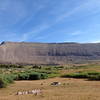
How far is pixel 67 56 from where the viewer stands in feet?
482

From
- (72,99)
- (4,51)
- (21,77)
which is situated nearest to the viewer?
(72,99)

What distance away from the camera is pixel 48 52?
156 meters

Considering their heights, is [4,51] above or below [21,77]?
above

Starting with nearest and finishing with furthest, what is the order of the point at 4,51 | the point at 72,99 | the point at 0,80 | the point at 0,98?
the point at 72,99
the point at 0,98
the point at 0,80
the point at 4,51

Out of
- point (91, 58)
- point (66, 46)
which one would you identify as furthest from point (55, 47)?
point (91, 58)

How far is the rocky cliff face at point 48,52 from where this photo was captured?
452ft

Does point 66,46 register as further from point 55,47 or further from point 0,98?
point 0,98

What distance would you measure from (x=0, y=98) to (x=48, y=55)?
134 metres

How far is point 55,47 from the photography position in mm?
166250

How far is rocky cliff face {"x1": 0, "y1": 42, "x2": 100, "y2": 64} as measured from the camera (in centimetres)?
13789

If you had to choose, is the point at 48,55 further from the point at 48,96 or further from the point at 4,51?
the point at 48,96

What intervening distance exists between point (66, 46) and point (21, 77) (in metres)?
135

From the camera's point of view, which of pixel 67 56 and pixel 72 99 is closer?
pixel 72 99

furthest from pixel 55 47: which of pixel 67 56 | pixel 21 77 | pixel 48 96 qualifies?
pixel 48 96
